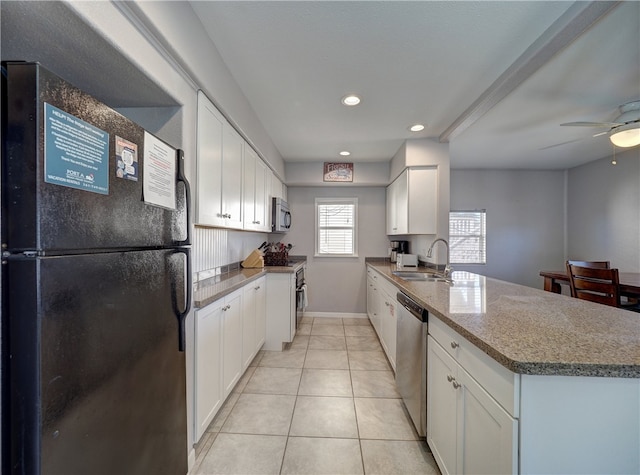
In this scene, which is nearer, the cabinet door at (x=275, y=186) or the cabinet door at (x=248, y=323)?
the cabinet door at (x=248, y=323)

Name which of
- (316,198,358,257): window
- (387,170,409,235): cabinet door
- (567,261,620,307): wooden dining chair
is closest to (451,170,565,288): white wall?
(387,170,409,235): cabinet door

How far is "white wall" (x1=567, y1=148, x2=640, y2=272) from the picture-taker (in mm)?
3502

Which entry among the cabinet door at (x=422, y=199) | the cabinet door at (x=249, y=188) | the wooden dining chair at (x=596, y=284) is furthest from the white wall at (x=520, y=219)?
the cabinet door at (x=249, y=188)

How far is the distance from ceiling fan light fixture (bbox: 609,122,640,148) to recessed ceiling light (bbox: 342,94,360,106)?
95.6 inches

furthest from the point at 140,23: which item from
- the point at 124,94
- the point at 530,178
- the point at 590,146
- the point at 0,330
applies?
the point at 530,178

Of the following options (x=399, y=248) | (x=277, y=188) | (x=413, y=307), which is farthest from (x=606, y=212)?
(x=277, y=188)

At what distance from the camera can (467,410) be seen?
3.59 ft

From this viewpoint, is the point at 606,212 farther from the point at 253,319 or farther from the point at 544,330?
the point at 253,319

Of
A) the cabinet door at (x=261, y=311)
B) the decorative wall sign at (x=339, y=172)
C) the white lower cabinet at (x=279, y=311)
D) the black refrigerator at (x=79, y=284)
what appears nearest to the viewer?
the black refrigerator at (x=79, y=284)

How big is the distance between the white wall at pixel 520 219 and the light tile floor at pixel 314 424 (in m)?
3.37

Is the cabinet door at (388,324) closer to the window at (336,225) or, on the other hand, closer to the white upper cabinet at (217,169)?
the window at (336,225)

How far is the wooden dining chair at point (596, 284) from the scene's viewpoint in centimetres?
226

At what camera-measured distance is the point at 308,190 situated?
14.7 feet

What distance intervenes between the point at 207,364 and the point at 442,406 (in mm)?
1394
